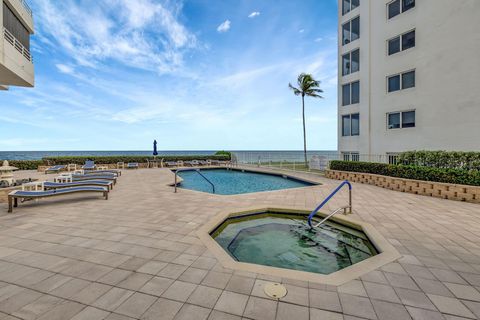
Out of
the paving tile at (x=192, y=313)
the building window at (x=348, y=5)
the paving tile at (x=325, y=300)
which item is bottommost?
the paving tile at (x=325, y=300)

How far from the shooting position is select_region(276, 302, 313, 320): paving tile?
2150mm

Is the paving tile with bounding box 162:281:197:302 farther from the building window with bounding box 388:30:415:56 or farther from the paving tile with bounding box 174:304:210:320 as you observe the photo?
the building window with bounding box 388:30:415:56

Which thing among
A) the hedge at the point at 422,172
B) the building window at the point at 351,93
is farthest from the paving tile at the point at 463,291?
the building window at the point at 351,93

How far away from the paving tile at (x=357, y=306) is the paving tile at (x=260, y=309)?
2.46 ft

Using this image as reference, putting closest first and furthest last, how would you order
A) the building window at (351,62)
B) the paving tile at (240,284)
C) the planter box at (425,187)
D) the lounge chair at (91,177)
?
the paving tile at (240,284) → the planter box at (425,187) → the lounge chair at (91,177) → the building window at (351,62)

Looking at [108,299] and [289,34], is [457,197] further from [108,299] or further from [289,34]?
[289,34]

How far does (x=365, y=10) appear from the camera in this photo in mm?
14422

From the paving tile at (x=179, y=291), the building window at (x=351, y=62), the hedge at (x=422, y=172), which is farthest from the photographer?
the building window at (x=351, y=62)

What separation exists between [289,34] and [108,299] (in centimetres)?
1807

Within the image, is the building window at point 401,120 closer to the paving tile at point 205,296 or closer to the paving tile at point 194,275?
the paving tile at point 194,275

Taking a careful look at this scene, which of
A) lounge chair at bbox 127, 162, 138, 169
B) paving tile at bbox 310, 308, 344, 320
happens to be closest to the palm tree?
lounge chair at bbox 127, 162, 138, 169

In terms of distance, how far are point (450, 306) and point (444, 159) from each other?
889 cm

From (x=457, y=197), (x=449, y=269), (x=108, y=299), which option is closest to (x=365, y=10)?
(x=457, y=197)

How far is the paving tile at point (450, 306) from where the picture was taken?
7.25 ft
